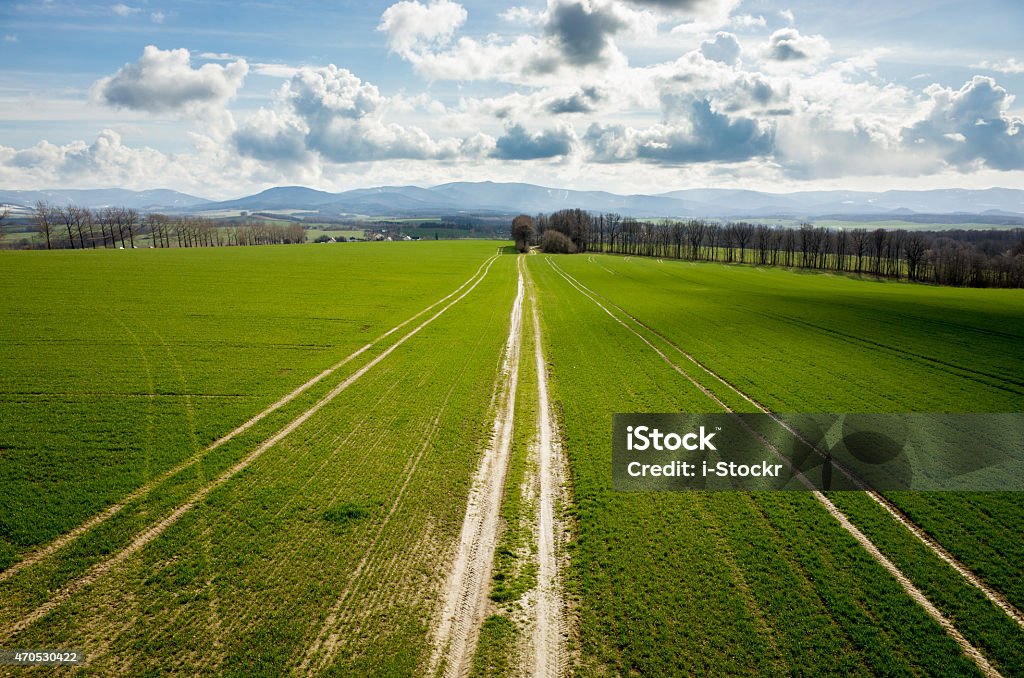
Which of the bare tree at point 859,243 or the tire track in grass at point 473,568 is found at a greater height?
the bare tree at point 859,243

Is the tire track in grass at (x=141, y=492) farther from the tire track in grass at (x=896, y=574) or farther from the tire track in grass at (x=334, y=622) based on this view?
the tire track in grass at (x=896, y=574)

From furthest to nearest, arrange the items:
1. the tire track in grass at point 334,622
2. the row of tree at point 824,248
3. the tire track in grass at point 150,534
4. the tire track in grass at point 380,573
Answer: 1. the row of tree at point 824,248
2. the tire track in grass at point 380,573
3. the tire track in grass at point 150,534
4. the tire track in grass at point 334,622

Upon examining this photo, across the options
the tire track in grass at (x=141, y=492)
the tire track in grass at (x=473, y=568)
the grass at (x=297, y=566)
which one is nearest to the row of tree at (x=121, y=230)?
the tire track in grass at (x=141, y=492)

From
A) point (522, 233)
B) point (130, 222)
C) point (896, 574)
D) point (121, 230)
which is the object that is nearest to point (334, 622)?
point (896, 574)

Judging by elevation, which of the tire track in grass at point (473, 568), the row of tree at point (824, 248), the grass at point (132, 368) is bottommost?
the tire track in grass at point (473, 568)

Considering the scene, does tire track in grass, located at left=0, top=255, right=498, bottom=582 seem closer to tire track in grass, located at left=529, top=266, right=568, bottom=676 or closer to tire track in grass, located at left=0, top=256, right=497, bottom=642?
tire track in grass, located at left=0, top=256, right=497, bottom=642

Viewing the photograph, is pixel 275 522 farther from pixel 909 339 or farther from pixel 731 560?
pixel 909 339

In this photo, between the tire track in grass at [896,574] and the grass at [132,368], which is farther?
the grass at [132,368]
